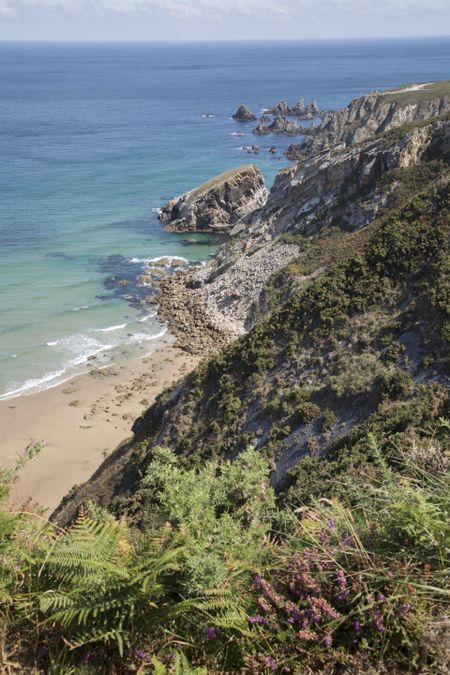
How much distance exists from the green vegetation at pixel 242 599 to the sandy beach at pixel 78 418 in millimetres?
20712

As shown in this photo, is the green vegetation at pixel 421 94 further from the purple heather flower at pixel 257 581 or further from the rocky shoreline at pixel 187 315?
the purple heather flower at pixel 257 581

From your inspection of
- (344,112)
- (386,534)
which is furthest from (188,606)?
(344,112)

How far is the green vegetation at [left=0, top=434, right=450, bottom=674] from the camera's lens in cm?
389

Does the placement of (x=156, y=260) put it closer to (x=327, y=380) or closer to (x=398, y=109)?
(x=327, y=380)

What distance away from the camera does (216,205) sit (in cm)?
6322

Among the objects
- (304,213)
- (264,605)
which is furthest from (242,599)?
(304,213)

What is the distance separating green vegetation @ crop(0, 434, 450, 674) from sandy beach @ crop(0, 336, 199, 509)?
68.0 feet

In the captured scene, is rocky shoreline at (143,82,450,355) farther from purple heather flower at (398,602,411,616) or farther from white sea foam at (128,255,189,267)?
purple heather flower at (398,602,411,616)

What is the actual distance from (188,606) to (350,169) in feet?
137

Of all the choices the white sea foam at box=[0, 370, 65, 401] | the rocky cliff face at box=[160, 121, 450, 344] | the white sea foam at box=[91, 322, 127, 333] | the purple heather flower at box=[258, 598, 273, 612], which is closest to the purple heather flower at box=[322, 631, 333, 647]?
the purple heather flower at box=[258, 598, 273, 612]

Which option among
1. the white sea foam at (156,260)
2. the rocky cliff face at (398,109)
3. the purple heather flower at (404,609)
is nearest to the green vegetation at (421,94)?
the rocky cliff face at (398,109)

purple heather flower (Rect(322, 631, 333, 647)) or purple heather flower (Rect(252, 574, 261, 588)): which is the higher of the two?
purple heather flower (Rect(322, 631, 333, 647))

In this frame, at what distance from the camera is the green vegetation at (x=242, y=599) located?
389 cm

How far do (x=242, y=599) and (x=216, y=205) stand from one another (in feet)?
201
